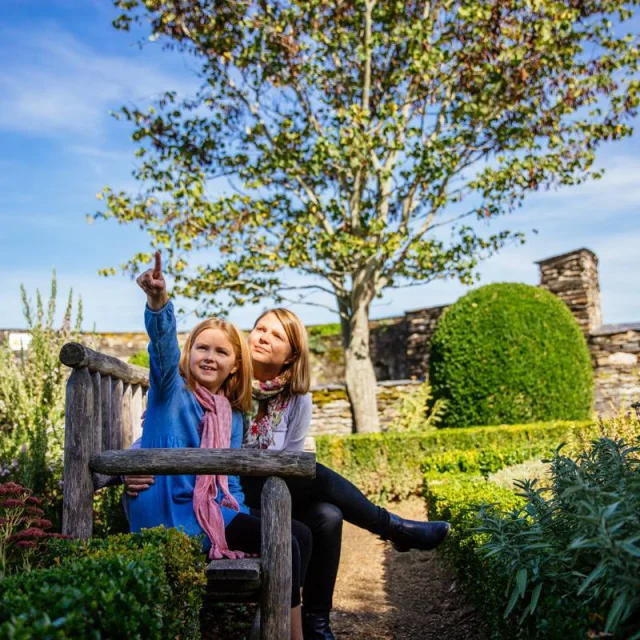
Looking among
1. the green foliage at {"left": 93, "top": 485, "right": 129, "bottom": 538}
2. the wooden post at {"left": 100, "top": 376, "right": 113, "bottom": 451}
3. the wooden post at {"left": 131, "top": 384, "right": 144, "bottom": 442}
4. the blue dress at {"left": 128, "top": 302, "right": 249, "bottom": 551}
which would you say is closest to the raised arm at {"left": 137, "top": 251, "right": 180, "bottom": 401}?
the blue dress at {"left": 128, "top": 302, "right": 249, "bottom": 551}

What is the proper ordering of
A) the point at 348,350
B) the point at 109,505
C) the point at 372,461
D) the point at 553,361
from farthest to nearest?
the point at 348,350
the point at 553,361
the point at 372,461
the point at 109,505

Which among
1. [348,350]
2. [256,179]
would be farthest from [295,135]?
[348,350]

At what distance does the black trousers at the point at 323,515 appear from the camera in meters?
3.53

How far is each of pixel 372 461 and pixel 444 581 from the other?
3516 mm

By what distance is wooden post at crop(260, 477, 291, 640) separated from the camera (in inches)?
115

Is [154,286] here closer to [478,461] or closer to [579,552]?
[579,552]

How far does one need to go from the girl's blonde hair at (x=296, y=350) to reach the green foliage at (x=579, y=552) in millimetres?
1203

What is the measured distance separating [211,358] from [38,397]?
3425mm

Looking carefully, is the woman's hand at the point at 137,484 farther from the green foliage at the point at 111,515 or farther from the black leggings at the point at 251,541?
the green foliage at the point at 111,515

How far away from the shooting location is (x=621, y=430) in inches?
212

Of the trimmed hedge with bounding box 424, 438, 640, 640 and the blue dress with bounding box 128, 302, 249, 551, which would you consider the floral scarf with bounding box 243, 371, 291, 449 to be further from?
the trimmed hedge with bounding box 424, 438, 640, 640

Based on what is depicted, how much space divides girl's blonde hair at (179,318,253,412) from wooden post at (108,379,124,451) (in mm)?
501

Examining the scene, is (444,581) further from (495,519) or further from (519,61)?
(519,61)

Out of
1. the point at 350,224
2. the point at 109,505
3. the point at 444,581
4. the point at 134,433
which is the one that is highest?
the point at 350,224
